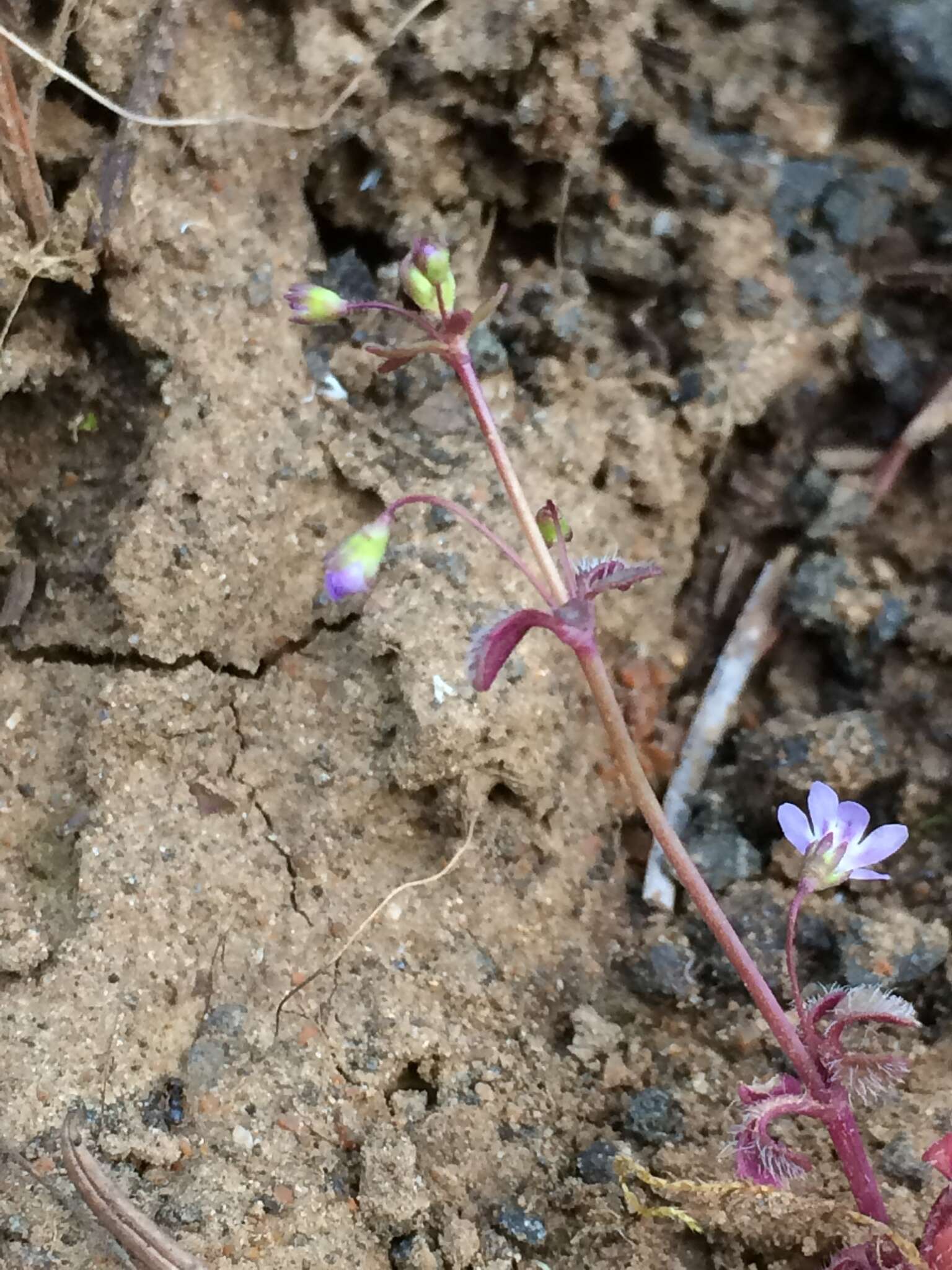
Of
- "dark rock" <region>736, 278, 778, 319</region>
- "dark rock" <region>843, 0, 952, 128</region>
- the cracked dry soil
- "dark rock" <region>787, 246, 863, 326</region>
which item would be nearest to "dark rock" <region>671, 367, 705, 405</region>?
the cracked dry soil

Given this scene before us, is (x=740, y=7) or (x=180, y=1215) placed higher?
(x=740, y=7)

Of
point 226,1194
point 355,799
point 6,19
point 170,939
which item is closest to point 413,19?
point 6,19

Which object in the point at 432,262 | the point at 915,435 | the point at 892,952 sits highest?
the point at 432,262

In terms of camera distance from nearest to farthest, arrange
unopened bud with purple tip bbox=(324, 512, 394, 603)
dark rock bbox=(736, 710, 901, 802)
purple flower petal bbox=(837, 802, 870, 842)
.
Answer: unopened bud with purple tip bbox=(324, 512, 394, 603) < purple flower petal bbox=(837, 802, 870, 842) < dark rock bbox=(736, 710, 901, 802)

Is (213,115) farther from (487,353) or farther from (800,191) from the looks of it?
(800,191)

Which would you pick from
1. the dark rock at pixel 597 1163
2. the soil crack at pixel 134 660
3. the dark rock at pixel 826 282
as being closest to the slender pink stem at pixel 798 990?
the dark rock at pixel 597 1163

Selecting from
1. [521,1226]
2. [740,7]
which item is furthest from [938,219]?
[521,1226]

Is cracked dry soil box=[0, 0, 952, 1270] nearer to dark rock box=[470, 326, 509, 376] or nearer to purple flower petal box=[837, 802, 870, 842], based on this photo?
dark rock box=[470, 326, 509, 376]

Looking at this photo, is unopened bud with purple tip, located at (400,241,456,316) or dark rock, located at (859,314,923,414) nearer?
unopened bud with purple tip, located at (400,241,456,316)
